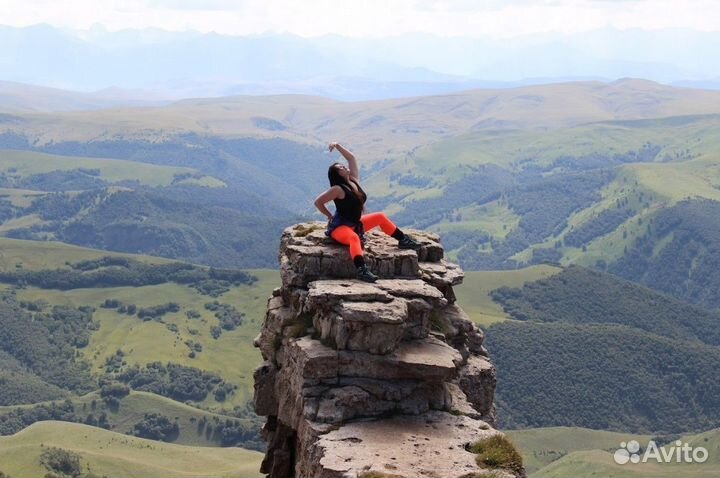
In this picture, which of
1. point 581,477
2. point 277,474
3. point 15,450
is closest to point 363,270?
point 277,474

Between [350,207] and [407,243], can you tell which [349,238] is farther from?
[407,243]

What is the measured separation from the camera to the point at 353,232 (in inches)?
1561

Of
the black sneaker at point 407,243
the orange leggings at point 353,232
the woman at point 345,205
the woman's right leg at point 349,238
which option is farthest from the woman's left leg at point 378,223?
the woman's right leg at point 349,238

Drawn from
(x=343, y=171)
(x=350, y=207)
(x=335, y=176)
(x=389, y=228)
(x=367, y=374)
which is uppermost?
(x=343, y=171)

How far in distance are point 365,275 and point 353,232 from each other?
2.46m

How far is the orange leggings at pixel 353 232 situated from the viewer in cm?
3850

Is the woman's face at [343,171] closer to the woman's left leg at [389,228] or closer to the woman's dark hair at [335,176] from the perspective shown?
the woman's dark hair at [335,176]

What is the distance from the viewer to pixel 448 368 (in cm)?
3434

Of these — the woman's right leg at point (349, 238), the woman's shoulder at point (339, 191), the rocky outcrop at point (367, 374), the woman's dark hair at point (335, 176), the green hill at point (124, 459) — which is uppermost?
the woman's dark hair at point (335, 176)

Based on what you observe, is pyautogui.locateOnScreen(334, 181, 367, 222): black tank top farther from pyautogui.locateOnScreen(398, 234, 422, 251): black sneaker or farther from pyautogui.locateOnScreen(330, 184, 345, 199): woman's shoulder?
pyautogui.locateOnScreen(398, 234, 422, 251): black sneaker

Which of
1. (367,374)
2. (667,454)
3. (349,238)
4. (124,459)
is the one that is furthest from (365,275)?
(124,459)

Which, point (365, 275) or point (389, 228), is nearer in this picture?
point (365, 275)

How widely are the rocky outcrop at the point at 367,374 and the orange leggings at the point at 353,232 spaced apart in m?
0.51

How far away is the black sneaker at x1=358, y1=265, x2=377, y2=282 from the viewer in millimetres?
37759
